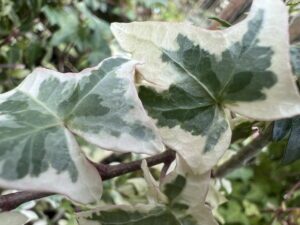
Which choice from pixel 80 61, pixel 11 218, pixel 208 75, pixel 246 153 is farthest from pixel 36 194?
pixel 80 61

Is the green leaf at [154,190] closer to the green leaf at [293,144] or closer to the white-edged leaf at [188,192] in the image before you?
the white-edged leaf at [188,192]

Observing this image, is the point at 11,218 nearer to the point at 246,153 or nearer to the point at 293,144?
the point at 293,144

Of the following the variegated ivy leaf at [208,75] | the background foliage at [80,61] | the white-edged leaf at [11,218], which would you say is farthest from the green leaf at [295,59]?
the background foliage at [80,61]

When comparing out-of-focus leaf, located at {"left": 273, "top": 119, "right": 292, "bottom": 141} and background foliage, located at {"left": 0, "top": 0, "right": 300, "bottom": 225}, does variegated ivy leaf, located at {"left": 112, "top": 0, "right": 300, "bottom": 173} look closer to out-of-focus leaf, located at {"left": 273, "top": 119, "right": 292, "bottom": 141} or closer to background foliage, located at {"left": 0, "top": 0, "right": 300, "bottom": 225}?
out-of-focus leaf, located at {"left": 273, "top": 119, "right": 292, "bottom": 141}

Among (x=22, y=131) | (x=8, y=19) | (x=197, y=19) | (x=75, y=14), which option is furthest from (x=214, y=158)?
(x=75, y=14)

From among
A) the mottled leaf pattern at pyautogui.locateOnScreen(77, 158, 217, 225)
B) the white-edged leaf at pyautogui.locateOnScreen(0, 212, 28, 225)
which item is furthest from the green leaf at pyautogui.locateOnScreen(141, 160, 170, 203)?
the white-edged leaf at pyautogui.locateOnScreen(0, 212, 28, 225)

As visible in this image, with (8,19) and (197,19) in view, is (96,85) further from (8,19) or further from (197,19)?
(8,19)
